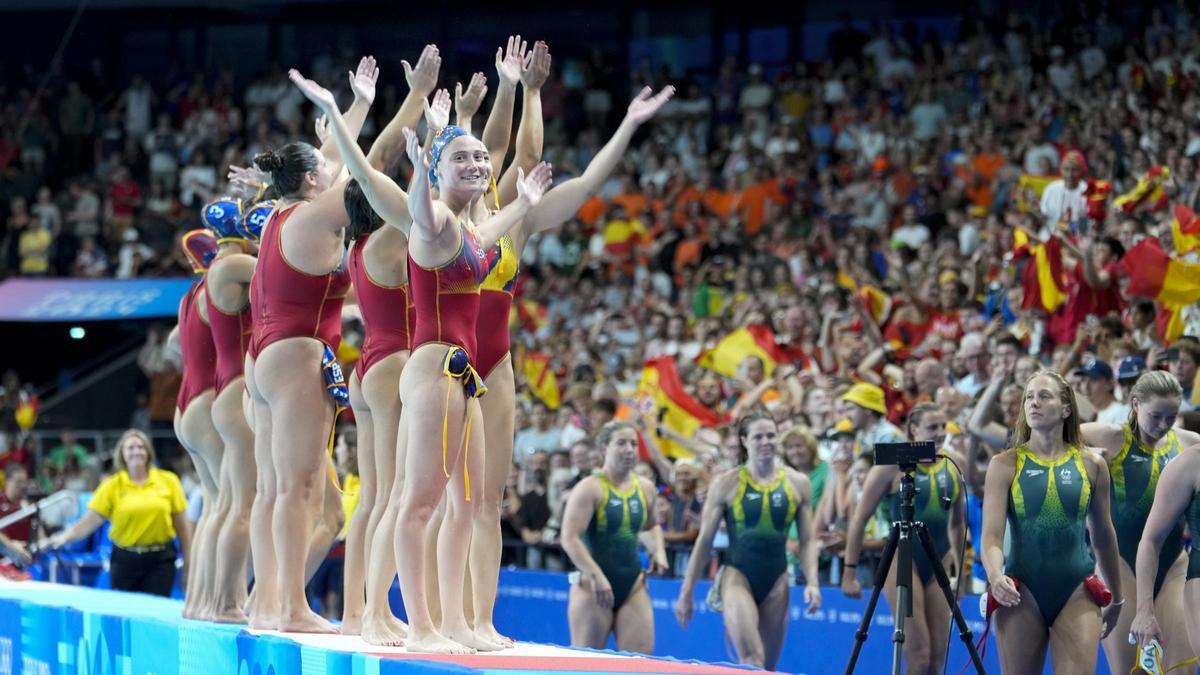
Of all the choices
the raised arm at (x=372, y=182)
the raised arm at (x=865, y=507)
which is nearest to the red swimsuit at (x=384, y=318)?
the raised arm at (x=372, y=182)

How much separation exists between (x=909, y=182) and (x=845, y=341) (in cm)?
414

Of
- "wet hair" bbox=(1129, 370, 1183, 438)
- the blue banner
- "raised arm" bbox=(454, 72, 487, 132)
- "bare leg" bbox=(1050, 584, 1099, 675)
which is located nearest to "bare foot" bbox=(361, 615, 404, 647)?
"raised arm" bbox=(454, 72, 487, 132)

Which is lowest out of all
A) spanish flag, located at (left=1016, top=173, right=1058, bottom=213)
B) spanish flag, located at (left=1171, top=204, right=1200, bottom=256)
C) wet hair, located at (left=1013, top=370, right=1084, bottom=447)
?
wet hair, located at (left=1013, top=370, right=1084, bottom=447)

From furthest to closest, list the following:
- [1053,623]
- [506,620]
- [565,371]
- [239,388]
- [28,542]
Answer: [565,371], [28,542], [506,620], [239,388], [1053,623]

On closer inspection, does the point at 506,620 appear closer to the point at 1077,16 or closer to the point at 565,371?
the point at 565,371

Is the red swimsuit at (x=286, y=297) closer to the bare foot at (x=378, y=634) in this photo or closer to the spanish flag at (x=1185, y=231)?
the bare foot at (x=378, y=634)

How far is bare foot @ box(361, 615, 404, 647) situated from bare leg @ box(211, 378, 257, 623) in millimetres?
1385

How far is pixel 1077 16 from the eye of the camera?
17016mm

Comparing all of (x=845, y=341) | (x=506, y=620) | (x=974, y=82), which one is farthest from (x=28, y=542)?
(x=974, y=82)

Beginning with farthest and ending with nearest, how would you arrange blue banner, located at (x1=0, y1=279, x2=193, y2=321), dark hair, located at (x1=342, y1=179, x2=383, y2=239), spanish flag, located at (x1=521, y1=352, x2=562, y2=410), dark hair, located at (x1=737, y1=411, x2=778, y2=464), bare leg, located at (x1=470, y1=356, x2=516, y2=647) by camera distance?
blue banner, located at (x1=0, y1=279, x2=193, y2=321)
spanish flag, located at (x1=521, y1=352, x2=562, y2=410)
dark hair, located at (x1=737, y1=411, x2=778, y2=464)
dark hair, located at (x1=342, y1=179, x2=383, y2=239)
bare leg, located at (x1=470, y1=356, x2=516, y2=647)

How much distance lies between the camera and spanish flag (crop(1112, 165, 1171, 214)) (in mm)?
11375

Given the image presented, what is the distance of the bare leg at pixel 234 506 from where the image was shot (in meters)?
7.13

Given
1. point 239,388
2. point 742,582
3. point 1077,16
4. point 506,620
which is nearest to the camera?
point 239,388

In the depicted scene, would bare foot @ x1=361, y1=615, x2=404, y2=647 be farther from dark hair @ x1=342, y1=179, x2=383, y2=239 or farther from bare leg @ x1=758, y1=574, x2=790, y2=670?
bare leg @ x1=758, y1=574, x2=790, y2=670
